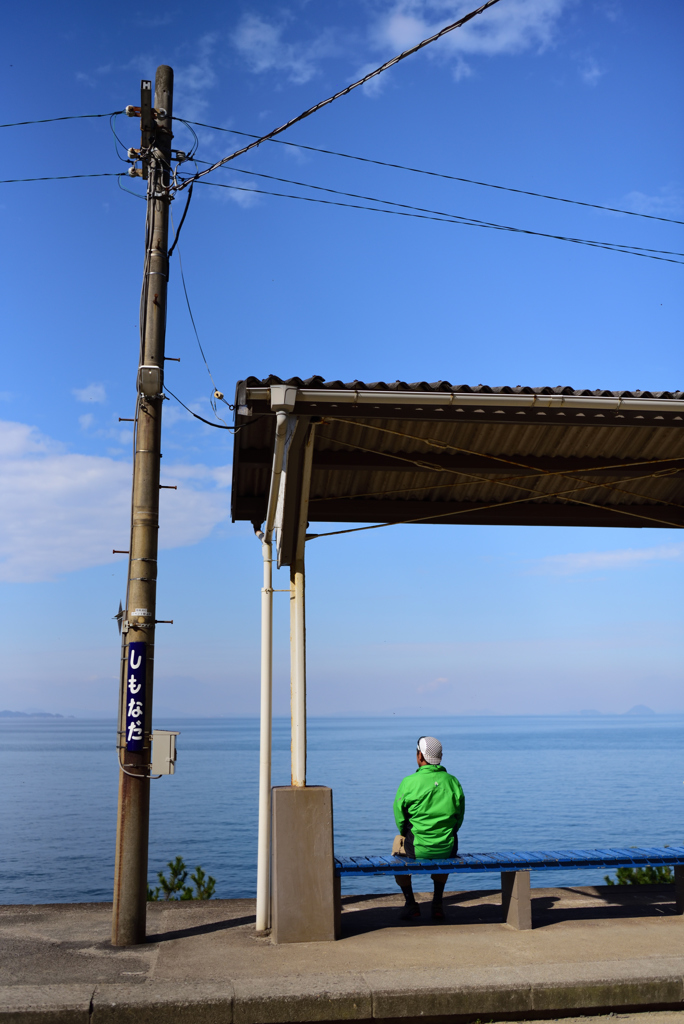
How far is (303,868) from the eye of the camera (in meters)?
5.93

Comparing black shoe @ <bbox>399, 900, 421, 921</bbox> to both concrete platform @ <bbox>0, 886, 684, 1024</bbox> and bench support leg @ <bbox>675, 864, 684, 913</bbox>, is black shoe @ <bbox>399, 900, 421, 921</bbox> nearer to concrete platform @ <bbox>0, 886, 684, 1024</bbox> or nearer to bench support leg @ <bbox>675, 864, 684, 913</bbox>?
concrete platform @ <bbox>0, 886, 684, 1024</bbox>

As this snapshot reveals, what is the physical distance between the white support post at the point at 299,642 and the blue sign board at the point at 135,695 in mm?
1069

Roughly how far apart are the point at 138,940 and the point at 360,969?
165cm

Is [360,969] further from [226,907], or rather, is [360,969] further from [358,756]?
[358,756]

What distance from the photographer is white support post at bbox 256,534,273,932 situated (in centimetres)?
624

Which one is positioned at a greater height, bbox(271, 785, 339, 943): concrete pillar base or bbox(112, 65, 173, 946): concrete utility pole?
bbox(112, 65, 173, 946): concrete utility pole

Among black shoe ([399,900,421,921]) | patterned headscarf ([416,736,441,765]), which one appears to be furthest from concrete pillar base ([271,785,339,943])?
patterned headscarf ([416,736,441,765])

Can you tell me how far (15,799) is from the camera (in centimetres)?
5556

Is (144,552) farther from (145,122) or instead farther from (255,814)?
(255,814)

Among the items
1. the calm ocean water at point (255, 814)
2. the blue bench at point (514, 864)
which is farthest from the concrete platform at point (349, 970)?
the calm ocean water at point (255, 814)

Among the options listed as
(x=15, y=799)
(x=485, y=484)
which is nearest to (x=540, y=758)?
(x=15, y=799)

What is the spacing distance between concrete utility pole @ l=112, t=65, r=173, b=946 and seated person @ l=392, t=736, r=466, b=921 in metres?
1.92

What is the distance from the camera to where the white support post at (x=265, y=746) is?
6.24m

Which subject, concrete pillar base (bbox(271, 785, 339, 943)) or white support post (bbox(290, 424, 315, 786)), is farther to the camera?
white support post (bbox(290, 424, 315, 786))
